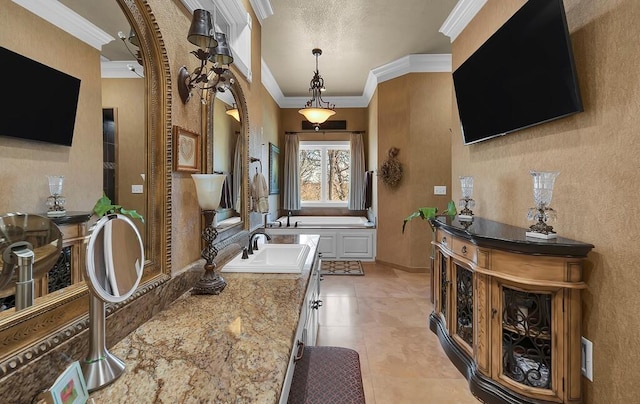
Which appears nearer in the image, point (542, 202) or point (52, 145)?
point (52, 145)

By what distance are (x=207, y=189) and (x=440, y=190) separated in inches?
147

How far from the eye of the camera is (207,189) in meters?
1.36

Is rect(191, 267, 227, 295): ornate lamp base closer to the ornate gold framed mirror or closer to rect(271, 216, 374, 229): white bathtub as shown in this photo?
the ornate gold framed mirror

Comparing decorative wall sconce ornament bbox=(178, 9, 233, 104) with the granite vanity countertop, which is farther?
decorative wall sconce ornament bbox=(178, 9, 233, 104)

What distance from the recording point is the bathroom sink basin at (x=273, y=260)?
1585 millimetres

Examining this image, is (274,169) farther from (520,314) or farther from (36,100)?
(36,100)

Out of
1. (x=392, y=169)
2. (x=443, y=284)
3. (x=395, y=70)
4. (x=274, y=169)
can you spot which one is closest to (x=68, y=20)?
(x=443, y=284)

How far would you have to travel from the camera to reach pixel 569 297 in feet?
5.03

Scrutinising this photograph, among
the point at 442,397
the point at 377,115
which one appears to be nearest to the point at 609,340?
the point at 442,397

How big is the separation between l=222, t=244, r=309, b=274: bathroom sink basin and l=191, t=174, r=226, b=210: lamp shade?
407 mm

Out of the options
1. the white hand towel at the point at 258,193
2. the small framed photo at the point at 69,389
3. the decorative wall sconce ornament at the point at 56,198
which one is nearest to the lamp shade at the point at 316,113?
the white hand towel at the point at 258,193

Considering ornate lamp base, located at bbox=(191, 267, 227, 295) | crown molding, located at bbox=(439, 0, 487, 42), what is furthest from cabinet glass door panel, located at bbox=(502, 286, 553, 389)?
crown molding, located at bbox=(439, 0, 487, 42)

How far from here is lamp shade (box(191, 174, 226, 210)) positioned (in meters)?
1.36

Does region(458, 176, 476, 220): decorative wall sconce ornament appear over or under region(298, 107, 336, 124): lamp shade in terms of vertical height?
under
